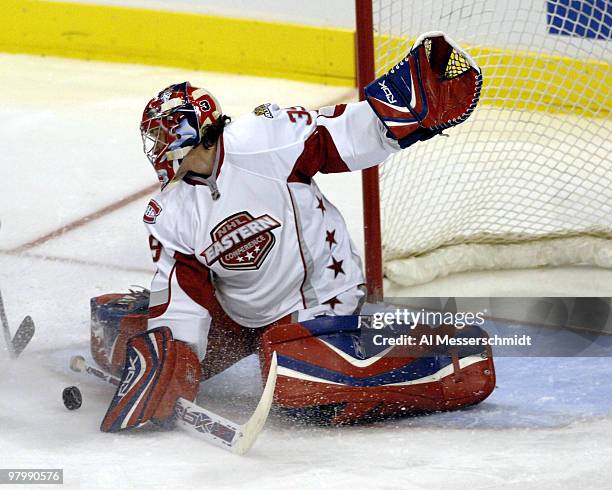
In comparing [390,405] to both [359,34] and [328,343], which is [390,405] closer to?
[328,343]

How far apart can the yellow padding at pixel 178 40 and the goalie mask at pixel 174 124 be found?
9.29ft

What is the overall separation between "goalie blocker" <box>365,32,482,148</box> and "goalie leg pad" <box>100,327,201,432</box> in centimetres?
73

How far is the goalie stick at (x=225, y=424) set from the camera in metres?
2.61

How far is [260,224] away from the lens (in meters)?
2.87

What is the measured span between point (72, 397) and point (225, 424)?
44 centimetres

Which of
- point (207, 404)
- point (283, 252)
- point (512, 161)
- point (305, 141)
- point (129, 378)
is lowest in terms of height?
point (207, 404)

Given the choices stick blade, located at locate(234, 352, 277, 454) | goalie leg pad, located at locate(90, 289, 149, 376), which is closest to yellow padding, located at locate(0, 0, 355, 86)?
goalie leg pad, located at locate(90, 289, 149, 376)

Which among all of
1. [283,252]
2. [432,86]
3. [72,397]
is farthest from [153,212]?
[432,86]

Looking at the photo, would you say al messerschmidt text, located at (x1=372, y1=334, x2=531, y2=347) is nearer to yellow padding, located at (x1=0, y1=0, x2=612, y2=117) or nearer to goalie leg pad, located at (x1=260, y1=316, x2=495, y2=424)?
goalie leg pad, located at (x1=260, y1=316, x2=495, y2=424)

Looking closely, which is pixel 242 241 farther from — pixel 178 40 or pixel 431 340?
pixel 178 40

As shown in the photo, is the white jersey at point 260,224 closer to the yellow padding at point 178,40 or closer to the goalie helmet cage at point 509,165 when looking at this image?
the goalie helmet cage at point 509,165

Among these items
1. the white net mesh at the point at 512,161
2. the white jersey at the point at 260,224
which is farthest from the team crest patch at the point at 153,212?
the white net mesh at the point at 512,161

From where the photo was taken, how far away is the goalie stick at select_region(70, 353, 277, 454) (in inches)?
103

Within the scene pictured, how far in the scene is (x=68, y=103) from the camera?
5676 mm
